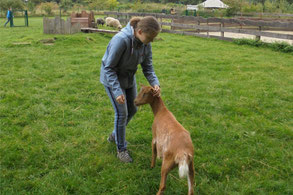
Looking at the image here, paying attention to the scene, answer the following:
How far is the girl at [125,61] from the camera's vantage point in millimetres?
3381

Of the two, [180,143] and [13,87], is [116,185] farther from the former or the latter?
[13,87]

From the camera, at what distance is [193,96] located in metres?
6.63

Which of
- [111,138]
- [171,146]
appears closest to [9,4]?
[111,138]

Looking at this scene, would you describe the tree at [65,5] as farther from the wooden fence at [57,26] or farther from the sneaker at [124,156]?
the sneaker at [124,156]

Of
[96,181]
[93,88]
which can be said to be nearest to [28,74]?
[93,88]

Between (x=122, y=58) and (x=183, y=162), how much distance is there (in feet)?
5.01

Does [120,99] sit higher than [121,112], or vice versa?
[120,99]

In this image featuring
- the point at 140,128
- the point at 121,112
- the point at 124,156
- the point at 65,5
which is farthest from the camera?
the point at 65,5

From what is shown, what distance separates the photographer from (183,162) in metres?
2.88

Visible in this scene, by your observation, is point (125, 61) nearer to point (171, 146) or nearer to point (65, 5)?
point (171, 146)

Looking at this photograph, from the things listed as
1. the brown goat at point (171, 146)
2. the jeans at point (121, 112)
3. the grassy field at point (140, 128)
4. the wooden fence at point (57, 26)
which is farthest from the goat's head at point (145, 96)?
the wooden fence at point (57, 26)

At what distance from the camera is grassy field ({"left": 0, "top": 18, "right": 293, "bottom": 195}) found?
3.63 m

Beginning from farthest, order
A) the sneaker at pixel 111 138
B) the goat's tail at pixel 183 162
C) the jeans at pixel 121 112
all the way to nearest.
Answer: the sneaker at pixel 111 138, the jeans at pixel 121 112, the goat's tail at pixel 183 162

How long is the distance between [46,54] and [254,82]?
733cm
